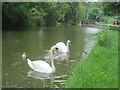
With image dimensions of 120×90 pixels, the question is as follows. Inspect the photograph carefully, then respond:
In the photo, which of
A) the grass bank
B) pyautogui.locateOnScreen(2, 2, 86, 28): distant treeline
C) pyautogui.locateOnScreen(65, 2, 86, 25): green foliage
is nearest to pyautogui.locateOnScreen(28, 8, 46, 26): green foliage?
pyautogui.locateOnScreen(2, 2, 86, 28): distant treeline

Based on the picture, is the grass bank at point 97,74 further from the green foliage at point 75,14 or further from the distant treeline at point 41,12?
the green foliage at point 75,14

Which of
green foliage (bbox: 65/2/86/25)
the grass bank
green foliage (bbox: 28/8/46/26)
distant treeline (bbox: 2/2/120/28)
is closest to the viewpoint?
the grass bank

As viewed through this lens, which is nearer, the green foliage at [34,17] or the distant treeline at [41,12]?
the distant treeline at [41,12]

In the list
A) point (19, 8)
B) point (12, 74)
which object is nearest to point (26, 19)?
point (19, 8)

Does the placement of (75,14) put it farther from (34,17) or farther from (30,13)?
(30,13)

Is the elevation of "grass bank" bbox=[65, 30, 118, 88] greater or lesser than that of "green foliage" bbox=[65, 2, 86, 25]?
lesser

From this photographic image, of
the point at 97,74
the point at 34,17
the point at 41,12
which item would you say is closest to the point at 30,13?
the point at 34,17

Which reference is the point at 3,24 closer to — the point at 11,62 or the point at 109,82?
the point at 11,62

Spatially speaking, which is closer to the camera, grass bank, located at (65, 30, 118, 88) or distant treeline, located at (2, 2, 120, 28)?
grass bank, located at (65, 30, 118, 88)

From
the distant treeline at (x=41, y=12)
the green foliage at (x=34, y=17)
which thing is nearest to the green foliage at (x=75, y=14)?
the distant treeline at (x=41, y=12)

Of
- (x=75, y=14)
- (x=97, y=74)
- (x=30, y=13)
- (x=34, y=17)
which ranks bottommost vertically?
(x=97, y=74)

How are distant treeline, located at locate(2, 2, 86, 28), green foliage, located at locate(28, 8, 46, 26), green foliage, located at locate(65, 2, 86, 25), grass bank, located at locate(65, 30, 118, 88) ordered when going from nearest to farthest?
grass bank, located at locate(65, 30, 118, 88)
distant treeline, located at locate(2, 2, 86, 28)
green foliage, located at locate(28, 8, 46, 26)
green foliage, located at locate(65, 2, 86, 25)

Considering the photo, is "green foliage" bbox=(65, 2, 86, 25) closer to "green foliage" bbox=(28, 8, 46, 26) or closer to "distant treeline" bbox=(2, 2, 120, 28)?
"distant treeline" bbox=(2, 2, 120, 28)

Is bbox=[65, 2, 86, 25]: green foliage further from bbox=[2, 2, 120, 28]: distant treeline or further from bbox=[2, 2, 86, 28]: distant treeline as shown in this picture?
bbox=[2, 2, 86, 28]: distant treeline
